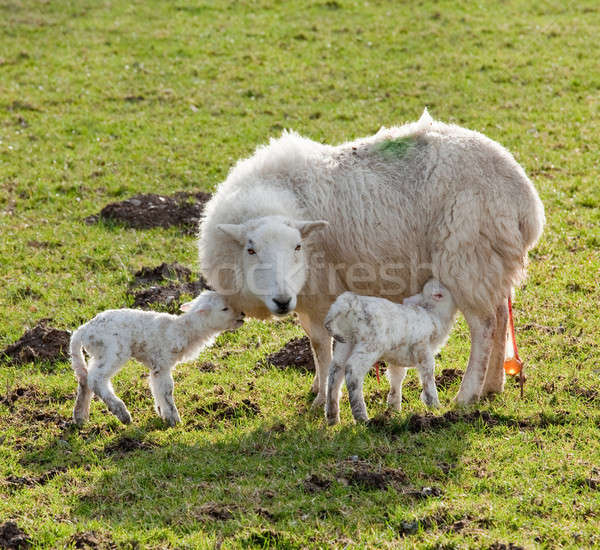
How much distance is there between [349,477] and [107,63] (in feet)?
45.1

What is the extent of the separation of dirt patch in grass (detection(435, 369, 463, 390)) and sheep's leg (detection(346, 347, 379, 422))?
1488 millimetres

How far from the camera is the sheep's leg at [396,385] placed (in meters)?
7.14

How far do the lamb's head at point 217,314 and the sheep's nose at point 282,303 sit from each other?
75 cm

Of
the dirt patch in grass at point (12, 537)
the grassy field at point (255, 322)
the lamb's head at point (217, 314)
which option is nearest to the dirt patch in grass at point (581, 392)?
the grassy field at point (255, 322)

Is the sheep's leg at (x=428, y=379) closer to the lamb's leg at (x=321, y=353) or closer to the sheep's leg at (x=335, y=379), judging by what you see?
the sheep's leg at (x=335, y=379)

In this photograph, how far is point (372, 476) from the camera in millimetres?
5504

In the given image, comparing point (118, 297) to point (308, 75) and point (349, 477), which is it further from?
point (308, 75)

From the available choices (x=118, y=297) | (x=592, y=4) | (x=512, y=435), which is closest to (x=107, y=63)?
(x=118, y=297)

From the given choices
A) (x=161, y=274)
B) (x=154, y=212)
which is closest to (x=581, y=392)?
(x=161, y=274)

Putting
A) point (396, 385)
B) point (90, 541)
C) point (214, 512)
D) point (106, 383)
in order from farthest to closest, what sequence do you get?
1. point (396, 385)
2. point (106, 383)
3. point (214, 512)
4. point (90, 541)

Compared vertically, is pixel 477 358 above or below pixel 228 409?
above

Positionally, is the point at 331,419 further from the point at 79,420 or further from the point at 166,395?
the point at 79,420

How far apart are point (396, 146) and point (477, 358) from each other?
2.01 m

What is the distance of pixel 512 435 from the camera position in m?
6.29
